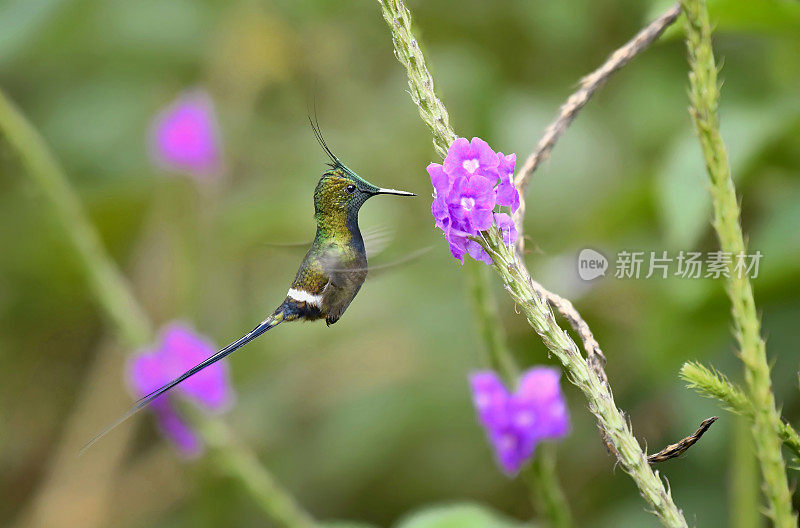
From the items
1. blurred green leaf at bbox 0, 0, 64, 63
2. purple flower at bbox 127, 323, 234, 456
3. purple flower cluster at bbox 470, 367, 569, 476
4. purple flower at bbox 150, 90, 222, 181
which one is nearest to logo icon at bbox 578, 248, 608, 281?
purple flower cluster at bbox 470, 367, 569, 476

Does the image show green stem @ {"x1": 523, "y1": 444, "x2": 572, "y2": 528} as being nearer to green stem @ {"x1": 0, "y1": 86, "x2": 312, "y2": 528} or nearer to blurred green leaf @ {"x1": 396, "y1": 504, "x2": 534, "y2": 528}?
blurred green leaf @ {"x1": 396, "y1": 504, "x2": 534, "y2": 528}

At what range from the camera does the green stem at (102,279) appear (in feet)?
5.97

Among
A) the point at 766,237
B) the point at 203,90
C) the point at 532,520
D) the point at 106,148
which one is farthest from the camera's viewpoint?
the point at 106,148

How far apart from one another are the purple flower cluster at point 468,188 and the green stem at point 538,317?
3 cm

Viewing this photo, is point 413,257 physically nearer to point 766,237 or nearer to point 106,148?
point 766,237

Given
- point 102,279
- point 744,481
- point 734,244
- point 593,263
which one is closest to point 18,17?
point 102,279

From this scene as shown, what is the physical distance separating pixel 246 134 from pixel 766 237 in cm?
231

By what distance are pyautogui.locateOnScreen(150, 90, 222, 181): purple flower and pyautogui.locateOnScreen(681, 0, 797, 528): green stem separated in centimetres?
261

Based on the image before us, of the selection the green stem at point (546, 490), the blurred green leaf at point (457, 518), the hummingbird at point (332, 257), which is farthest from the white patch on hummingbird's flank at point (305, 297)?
the blurred green leaf at point (457, 518)

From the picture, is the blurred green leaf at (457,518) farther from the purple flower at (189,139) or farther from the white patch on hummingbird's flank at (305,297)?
the purple flower at (189,139)

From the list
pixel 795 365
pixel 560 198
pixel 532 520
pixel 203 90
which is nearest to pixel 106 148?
pixel 203 90

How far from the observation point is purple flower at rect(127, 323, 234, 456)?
2.16 meters

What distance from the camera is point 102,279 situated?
208 cm

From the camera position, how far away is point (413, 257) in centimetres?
85
